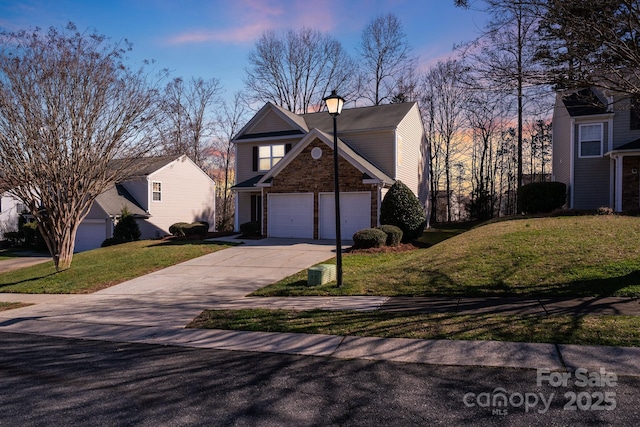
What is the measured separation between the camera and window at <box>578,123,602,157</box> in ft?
66.4

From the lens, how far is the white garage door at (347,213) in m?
19.7

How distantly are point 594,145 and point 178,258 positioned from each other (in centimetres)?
2026

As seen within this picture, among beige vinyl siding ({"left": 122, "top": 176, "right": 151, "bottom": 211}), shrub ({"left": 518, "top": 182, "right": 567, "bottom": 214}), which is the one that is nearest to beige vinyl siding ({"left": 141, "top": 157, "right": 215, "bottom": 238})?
beige vinyl siding ({"left": 122, "top": 176, "right": 151, "bottom": 211})

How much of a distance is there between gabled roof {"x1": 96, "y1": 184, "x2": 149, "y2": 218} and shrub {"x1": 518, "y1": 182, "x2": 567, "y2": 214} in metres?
24.1

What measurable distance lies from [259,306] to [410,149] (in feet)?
60.7

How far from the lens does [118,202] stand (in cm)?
2900

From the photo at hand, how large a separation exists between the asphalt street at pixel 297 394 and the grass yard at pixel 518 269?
390cm

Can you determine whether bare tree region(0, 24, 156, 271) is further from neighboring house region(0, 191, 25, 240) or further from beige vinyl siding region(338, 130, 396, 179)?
neighboring house region(0, 191, 25, 240)

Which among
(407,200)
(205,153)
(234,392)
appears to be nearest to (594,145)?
(407,200)

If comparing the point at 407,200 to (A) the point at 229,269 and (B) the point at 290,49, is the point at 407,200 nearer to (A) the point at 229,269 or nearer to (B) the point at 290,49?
(A) the point at 229,269

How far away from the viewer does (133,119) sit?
54.6 feet

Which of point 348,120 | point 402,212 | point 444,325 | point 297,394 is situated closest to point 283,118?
point 348,120

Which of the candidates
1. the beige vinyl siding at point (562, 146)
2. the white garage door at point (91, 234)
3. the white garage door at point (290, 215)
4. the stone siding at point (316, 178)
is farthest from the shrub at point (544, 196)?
the white garage door at point (91, 234)

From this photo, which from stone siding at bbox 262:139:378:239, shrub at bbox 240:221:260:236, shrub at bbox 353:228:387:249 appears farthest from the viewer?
shrub at bbox 240:221:260:236
